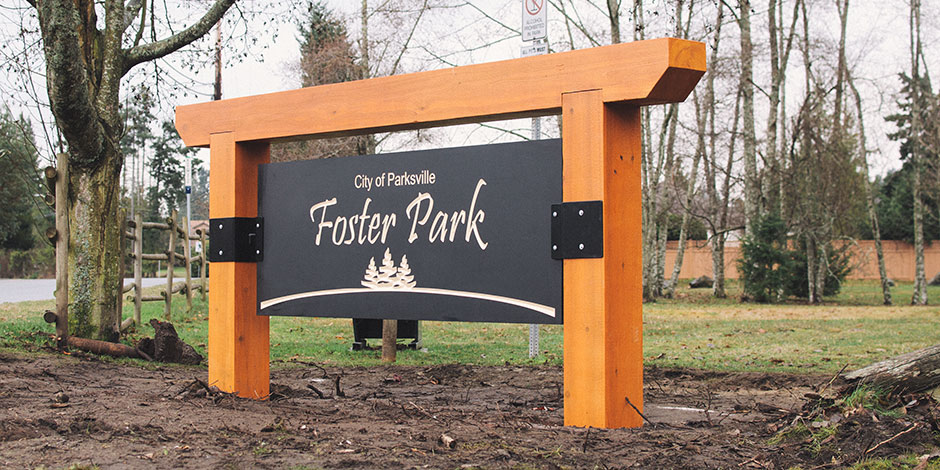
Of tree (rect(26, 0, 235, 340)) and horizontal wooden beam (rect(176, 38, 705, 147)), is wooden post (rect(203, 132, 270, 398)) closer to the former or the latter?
horizontal wooden beam (rect(176, 38, 705, 147))

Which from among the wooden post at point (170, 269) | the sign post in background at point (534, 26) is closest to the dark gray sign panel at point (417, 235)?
the sign post in background at point (534, 26)

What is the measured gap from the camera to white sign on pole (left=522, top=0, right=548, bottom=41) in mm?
8500

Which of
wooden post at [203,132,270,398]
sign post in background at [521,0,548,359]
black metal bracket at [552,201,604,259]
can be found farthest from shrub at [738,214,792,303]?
black metal bracket at [552,201,604,259]

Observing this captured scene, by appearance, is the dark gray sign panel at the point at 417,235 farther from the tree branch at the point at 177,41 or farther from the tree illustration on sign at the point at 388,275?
the tree branch at the point at 177,41

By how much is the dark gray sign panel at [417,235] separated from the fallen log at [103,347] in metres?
3.09

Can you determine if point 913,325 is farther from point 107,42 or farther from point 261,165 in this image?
point 107,42

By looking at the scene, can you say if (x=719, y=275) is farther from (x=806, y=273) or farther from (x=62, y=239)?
(x=62, y=239)

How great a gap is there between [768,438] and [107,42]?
8.13m

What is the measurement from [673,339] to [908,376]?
23.2ft

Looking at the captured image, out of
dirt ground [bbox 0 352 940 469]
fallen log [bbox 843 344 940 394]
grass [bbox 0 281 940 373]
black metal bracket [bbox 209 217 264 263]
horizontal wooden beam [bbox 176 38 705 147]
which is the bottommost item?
grass [bbox 0 281 940 373]

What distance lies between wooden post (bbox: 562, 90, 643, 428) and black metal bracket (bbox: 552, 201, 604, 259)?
0.04m

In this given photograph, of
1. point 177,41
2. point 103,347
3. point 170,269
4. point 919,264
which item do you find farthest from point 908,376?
point 919,264

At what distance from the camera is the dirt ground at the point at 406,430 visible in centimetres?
340

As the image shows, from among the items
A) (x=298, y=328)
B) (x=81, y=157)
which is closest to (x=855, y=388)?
(x=81, y=157)
